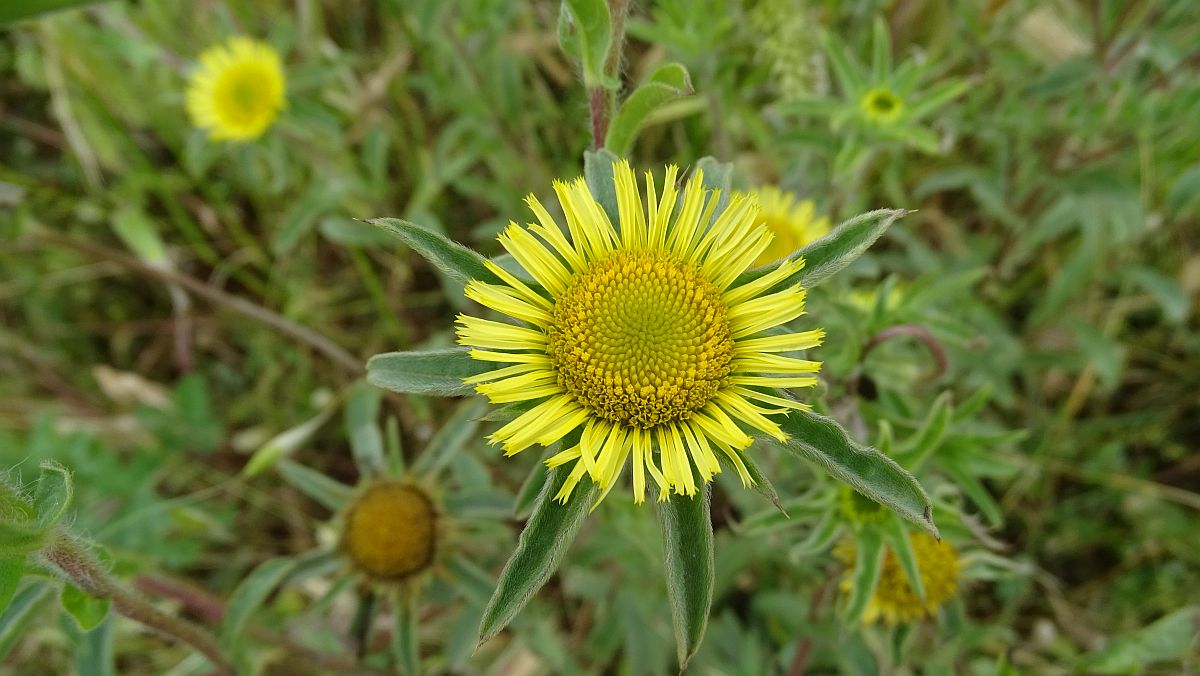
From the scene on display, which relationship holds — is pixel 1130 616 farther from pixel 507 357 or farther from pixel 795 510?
pixel 507 357

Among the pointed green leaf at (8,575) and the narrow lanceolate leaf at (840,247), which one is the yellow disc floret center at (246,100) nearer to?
the pointed green leaf at (8,575)

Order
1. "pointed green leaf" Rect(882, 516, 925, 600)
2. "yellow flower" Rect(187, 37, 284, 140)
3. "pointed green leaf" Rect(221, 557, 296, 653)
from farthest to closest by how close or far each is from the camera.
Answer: "yellow flower" Rect(187, 37, 284, 140) < "pointed green leaf" Rect(221, 557, 296, 653) < "pointed green leaf" Rect(882, 516, 925, 600)

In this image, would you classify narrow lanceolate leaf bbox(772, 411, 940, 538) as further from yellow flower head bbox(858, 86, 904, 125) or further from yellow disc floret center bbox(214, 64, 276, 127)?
yellow disc floret center bbox(214, 64, 276, 127)

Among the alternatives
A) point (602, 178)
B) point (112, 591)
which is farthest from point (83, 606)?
point (602, 178)

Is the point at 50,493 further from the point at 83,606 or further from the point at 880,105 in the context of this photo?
the point at 880,105

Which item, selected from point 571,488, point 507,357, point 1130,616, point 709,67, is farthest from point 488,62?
point 1130,616

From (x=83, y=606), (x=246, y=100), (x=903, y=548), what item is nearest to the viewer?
(x=83, y=606)

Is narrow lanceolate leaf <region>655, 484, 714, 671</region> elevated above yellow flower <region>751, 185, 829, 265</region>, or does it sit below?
below

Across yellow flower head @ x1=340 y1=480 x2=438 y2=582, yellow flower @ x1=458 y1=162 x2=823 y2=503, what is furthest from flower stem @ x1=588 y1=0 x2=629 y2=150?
yellow flower head @ x1=340 y1=480 x2=438 y2=582
